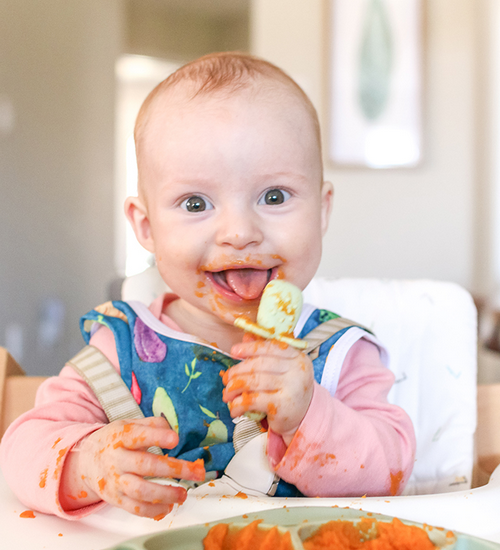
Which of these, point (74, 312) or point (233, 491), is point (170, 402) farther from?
point (74, 312)

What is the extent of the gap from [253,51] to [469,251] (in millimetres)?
1203

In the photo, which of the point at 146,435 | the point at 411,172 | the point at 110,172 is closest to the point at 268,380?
the point at 146,435

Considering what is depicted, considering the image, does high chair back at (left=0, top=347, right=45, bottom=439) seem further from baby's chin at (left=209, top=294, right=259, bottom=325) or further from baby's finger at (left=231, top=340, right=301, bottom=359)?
baby's finger at (left=231, top=340, right=301, bottom=359)

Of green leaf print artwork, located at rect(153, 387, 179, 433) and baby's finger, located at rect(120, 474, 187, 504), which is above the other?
baby's finger, located at rect(120, 474, 187, 504)

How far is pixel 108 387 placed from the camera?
0.70 meters

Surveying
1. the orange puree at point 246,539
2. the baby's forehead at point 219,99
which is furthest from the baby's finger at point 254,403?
the baby's forehead at point 219,99

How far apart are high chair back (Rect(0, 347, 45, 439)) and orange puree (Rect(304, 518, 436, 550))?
527mm

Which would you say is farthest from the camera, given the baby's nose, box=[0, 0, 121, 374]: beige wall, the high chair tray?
box=[0, 0, 121, 374]: beige wall

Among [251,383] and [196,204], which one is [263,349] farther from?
[196,204]

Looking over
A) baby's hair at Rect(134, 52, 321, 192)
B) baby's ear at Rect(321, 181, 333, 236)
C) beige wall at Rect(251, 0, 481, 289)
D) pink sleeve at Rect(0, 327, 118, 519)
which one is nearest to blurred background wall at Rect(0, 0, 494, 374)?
beige wall at Rect(251, 0, 481, 289)

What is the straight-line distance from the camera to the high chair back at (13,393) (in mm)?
842

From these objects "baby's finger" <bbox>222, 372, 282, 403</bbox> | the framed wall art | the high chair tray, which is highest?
the framed wall art

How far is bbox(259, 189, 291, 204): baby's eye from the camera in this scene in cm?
69

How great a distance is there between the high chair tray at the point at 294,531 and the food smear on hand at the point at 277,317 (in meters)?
0.15
